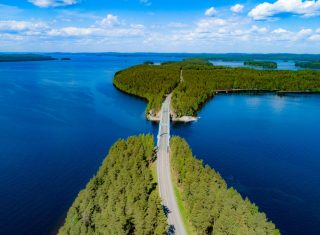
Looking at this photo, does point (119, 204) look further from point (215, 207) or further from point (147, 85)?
point (147, 85)

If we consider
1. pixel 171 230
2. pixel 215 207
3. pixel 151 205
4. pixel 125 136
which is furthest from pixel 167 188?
pixel 125 136

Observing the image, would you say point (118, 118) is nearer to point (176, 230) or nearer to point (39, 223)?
point (39, 223)

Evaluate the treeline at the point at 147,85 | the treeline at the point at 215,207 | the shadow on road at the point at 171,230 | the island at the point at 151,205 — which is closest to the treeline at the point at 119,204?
the island at the point at 151,205

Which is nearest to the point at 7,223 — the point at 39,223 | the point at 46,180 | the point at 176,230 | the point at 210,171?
the point at 39,223

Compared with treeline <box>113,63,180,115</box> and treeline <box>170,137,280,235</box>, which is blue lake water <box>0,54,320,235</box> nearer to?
treeline <box>113,63,180,115</box>

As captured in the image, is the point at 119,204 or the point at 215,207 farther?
the point at 119,204

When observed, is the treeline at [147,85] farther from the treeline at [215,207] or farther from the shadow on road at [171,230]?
the shadow on road at [171,230]
